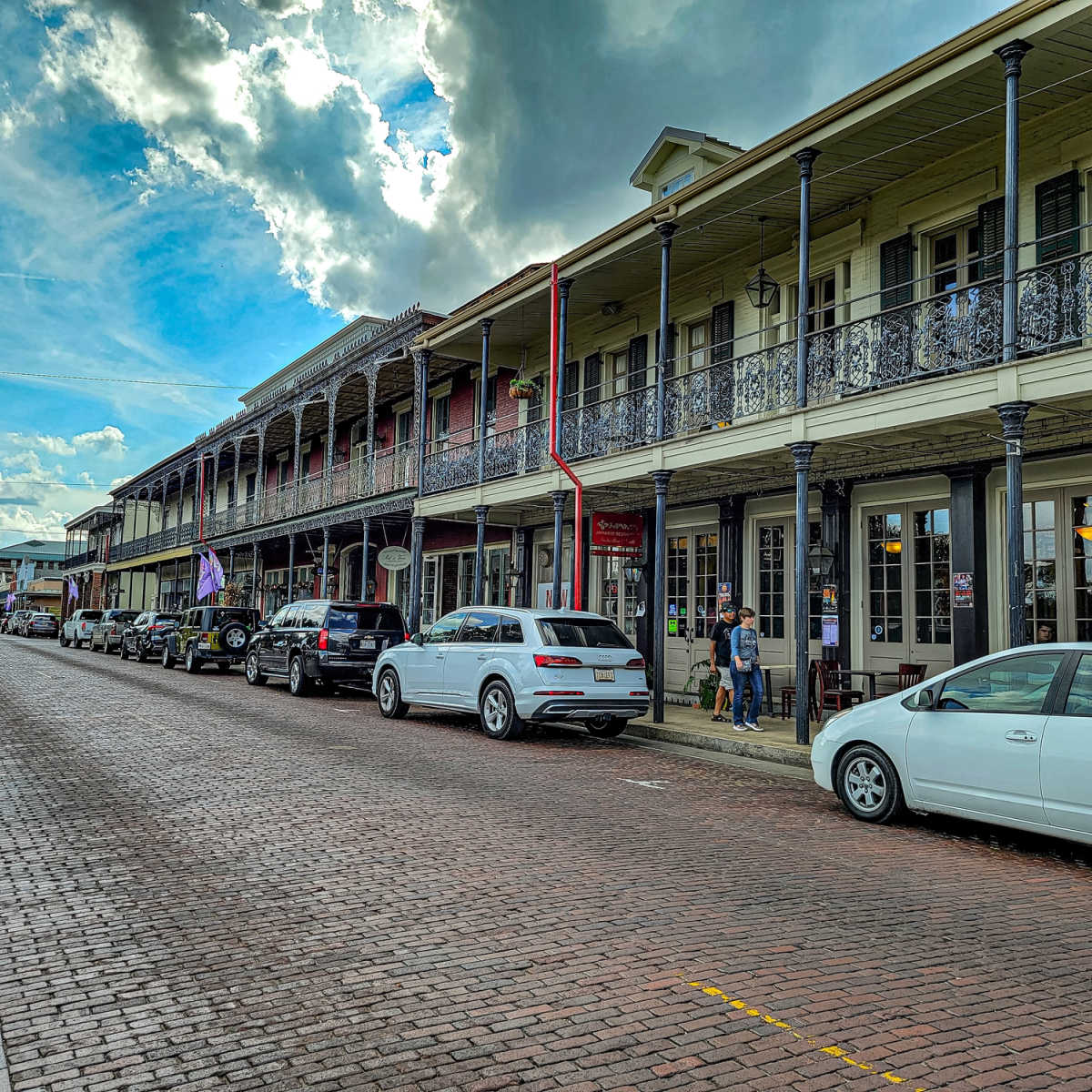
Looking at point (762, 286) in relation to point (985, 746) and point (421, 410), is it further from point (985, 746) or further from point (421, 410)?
point (985, 746)

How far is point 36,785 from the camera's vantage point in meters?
8.23

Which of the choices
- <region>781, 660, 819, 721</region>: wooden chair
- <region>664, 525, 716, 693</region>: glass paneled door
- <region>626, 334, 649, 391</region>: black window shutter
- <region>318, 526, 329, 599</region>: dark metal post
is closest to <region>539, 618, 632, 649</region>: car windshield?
<region>781, 660, 819, 721</region>: wooden chair

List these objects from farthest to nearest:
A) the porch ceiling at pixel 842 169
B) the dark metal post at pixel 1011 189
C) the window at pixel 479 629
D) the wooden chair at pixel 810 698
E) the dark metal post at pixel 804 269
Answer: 1. the wooden chair at pixel 810 698
2. the window at pixel 479 629
3. the dark metal post at pixel 804 269
4. the porch ceiling at pixel 842 169
5. the dark metal post at pixel 1011 189

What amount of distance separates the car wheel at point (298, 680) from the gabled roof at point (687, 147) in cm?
1178

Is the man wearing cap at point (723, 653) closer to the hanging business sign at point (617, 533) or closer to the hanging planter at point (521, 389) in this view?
the hanging business sign at point (617, 533)

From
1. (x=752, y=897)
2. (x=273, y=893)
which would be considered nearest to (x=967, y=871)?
(x=752, y=897)

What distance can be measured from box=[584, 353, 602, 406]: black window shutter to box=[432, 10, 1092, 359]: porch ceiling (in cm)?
97

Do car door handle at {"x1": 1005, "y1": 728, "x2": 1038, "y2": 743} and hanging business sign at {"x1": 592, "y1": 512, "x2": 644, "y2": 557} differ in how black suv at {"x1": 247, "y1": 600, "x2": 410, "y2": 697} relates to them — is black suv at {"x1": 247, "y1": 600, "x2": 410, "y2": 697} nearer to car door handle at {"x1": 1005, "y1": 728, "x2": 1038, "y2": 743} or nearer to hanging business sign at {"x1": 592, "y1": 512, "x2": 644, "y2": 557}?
hanging business sign at {"x1": 592, "y1": 512, "x2": 644, "y2": 557}

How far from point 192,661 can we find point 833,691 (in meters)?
16.5

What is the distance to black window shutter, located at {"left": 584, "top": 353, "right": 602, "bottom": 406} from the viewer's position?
19.2 m

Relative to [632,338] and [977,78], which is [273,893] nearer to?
[977,78]

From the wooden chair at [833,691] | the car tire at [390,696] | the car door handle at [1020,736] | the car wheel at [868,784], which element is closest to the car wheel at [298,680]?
the car tire at [390,696]

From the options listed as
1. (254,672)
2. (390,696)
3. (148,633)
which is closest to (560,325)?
(390,696)

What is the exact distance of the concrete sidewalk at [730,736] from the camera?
11.0 m
